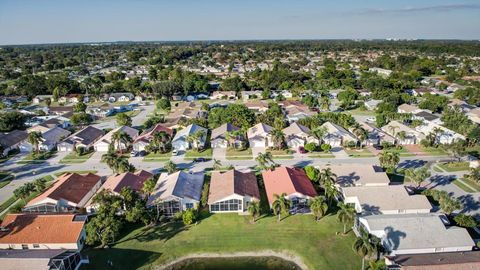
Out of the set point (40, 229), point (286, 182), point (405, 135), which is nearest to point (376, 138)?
point (405, 135)

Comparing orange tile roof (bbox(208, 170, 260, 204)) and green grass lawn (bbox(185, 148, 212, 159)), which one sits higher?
orange tile roof (bbox(208, 170, 260, 204))

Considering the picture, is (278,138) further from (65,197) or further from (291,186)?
(65,197)

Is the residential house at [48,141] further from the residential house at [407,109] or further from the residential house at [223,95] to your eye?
the residential house at [407,109]

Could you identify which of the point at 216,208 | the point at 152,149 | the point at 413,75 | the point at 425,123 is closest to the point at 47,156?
the point at 152,149

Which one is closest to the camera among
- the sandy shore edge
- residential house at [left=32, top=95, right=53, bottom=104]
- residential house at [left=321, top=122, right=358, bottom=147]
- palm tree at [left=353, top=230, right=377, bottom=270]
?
palm tree at [left=353, top=230, right=377, bottom=270]

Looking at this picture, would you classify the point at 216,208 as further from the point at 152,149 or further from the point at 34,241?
the point at 152,149

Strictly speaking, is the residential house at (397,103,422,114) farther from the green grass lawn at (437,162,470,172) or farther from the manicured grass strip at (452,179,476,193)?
the manicured grass strip at (452,179,476,193)

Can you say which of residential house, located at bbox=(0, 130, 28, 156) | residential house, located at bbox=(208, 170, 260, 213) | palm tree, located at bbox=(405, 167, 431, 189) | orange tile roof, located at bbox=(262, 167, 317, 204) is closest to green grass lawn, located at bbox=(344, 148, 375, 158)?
palm tree, located at bbox=(405, 167, 431, 189)
